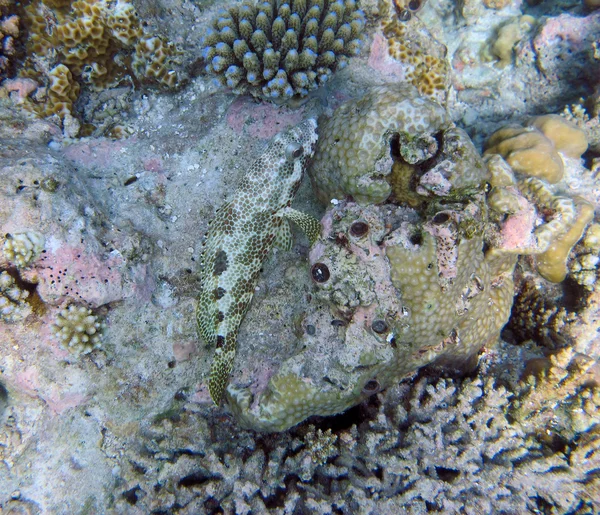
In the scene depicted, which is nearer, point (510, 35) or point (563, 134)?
point (563, 134)

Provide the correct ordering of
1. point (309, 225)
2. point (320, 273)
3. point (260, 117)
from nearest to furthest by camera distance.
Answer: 1. point (320, 273)
2. point (309, 225)
3. point (260, 117)

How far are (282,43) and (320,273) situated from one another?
2.82 meters

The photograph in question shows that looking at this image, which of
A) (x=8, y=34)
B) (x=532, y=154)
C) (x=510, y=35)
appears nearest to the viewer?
(x=8, y=34)

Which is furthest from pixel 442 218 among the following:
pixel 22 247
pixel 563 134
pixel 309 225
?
pixel 22 247

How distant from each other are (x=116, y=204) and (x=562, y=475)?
5553 mm

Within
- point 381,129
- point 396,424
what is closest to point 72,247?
point 381,129

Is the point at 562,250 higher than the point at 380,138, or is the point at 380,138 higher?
the point at 380,138

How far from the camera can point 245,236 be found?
13.6ft

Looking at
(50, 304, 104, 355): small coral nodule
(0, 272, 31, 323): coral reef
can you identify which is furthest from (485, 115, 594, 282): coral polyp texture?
(0, 272, 31, 323): coral reef

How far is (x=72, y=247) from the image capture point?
3.16m

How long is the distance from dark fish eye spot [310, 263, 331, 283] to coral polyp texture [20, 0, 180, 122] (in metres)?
3.22

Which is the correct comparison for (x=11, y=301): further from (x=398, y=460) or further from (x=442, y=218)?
(x=442, y=218)

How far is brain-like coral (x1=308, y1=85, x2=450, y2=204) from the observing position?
3.42 metres

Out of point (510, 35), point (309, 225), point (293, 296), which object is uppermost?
point (510, 35)
